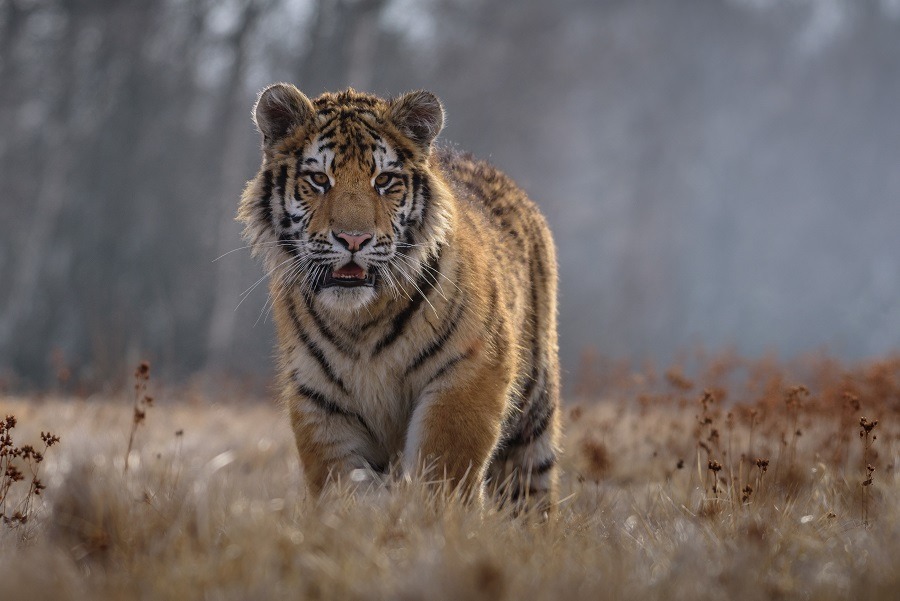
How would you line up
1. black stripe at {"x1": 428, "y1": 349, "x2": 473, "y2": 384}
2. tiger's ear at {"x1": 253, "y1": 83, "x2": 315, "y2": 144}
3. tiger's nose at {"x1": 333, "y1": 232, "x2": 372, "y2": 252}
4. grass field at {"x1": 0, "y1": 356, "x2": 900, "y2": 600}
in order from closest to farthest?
grass field at {"x1": 0, "y1": 356, "x2": 900, "y2": 600}
tiger's nose at {"x1": 333, "y1": 232, "x2": 372, "y2": 252}
black stripe at {"x1": 428, "y1": 349, "x2": 473, "y2": 384}
tiger's ear at {"x1": 253, "y1": 83, "x2": 315, "y2": 144}

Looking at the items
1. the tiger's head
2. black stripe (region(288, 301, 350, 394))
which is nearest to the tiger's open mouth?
the tiger's head

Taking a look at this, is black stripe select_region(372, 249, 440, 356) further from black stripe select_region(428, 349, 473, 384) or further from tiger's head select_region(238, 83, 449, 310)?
black stripe select_region(428, 349, 473, 384)

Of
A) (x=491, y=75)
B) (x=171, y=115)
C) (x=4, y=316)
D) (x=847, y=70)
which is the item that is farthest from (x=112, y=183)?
(x=847, y=70)

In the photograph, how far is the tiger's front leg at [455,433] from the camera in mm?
3523

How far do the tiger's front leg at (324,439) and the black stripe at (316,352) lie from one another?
0.09 metres

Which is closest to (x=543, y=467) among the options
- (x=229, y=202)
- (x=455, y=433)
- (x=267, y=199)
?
(x=455, y=433)

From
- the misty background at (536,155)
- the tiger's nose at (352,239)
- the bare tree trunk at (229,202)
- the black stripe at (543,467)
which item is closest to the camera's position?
the tiger's nose at (352,239)

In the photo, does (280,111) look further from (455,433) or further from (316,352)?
(455,433)

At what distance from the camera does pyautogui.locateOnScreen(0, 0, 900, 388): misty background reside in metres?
15.8

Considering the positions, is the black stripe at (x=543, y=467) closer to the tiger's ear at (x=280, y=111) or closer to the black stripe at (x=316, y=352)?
the black stripe at (x=316, y=352)

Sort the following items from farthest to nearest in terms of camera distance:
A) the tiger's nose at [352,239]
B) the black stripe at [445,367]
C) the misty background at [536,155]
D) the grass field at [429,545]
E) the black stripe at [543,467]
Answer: the misty background at [536,155]
the black stripe at [543,467]
the black stripe at [445,367]
the tiger's nose at [352,239]
the grass field at [429,545]

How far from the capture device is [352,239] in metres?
3.50

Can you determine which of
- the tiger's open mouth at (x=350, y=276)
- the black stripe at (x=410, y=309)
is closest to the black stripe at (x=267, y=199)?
the tiger's open mouth at (x=350, y=276)

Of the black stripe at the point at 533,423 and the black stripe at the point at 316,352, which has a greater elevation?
the black stripe at the point at 316,352
